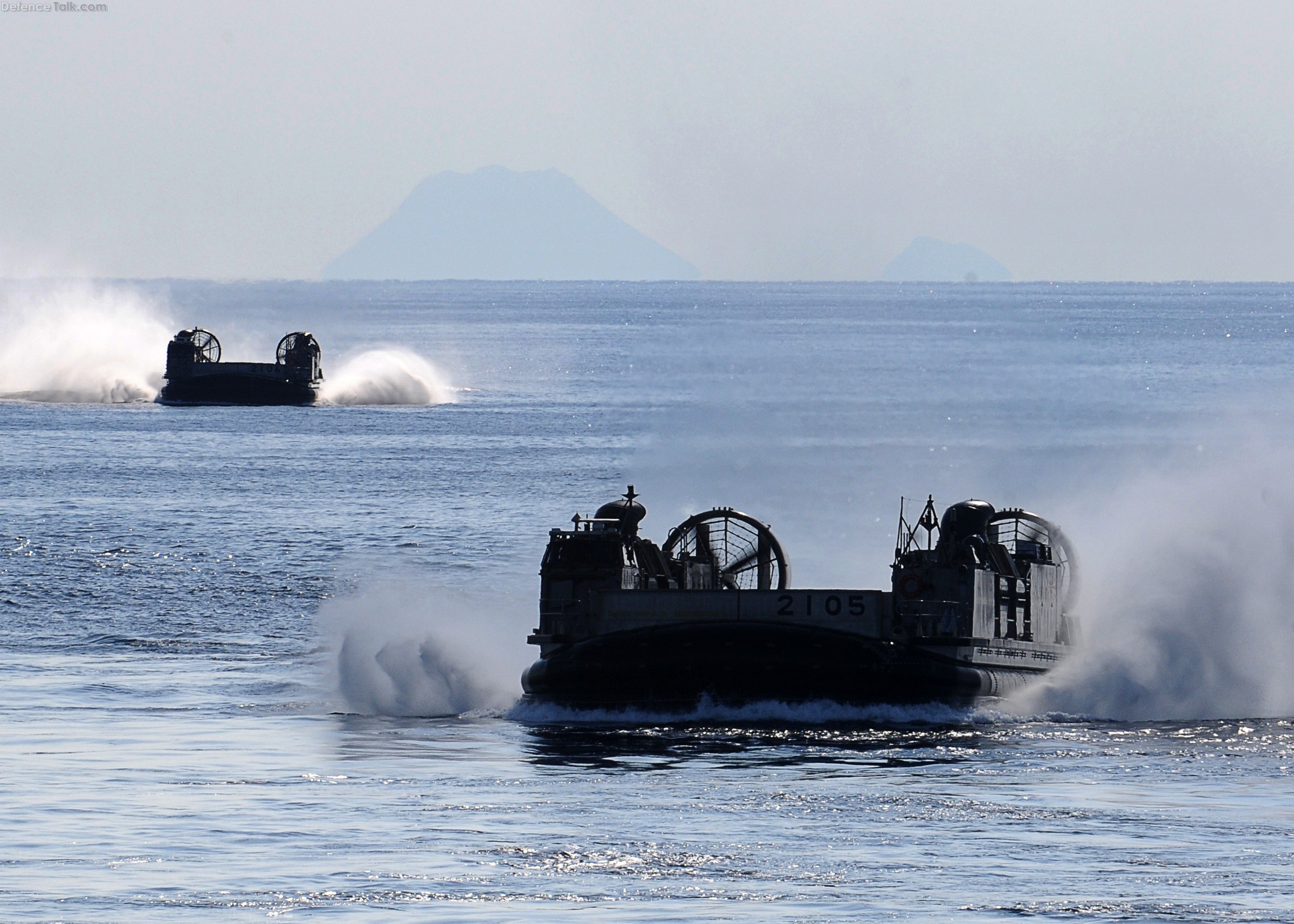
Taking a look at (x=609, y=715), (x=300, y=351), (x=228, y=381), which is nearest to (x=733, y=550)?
(x=609, y=715)

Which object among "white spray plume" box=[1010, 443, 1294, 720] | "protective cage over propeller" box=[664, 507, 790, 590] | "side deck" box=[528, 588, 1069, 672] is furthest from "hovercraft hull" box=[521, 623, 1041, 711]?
"protective cage over propeller" box=[664, 507, 790, 590]

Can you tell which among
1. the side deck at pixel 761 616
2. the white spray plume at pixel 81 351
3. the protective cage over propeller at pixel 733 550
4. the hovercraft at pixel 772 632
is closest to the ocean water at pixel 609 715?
the hovercraft at pixel 772 632

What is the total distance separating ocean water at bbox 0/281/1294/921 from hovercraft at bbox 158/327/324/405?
40.6 m

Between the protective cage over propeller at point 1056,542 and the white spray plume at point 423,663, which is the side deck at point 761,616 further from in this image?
the protective cage over propeller at point 1056,542

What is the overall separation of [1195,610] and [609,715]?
554 inches

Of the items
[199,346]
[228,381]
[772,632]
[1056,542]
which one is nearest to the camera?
[772,632]

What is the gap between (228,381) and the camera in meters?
143

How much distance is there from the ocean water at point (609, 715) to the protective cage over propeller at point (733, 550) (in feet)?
15.3

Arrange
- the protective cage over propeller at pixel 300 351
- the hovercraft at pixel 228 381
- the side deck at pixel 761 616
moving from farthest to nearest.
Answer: the protective cage over propeller at pixel 300 351
the hovercraft at pixel 228 381
the side deck at pixel 761 616

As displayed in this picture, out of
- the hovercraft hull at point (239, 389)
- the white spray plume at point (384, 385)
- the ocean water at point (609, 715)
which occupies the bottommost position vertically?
the ocean water at point (609, 715)

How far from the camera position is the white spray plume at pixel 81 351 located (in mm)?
153750

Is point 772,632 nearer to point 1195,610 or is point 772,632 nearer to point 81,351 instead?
point 1195,610

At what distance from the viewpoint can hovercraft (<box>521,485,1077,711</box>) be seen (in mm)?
40250

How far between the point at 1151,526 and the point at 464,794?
25.6m
